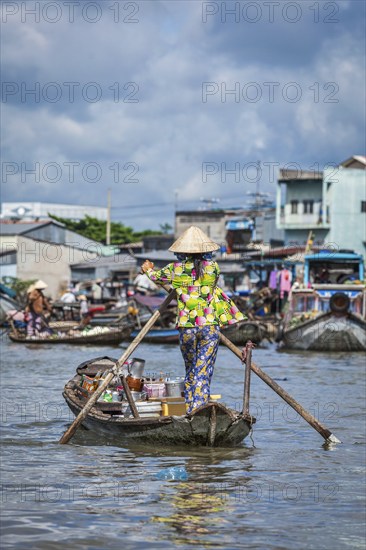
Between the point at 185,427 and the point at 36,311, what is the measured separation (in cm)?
1555

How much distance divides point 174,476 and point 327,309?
51.3 feet

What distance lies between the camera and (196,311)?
9.05m

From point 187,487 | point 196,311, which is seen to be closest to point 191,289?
point 196,311

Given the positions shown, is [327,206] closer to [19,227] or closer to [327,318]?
[19,227]

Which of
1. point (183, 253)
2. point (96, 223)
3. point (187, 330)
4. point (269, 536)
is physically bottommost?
point (269, 536)

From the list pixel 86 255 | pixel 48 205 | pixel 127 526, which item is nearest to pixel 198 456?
pixel 127 526

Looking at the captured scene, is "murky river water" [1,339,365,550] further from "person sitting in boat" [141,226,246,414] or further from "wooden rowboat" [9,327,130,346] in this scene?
"wooden rowboat" [9,327,130,346]

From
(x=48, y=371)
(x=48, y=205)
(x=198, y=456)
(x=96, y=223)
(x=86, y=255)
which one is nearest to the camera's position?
(x=198, y=456)

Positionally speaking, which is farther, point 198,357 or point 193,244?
point 198,357

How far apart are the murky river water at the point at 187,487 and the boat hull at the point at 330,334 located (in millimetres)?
8964

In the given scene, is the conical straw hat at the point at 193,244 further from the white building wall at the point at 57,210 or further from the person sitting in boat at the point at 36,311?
the white building wall at the point at 57,210

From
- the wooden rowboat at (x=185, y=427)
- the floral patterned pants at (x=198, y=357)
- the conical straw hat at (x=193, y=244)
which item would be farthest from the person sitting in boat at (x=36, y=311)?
the conical straw hat at (x=193, y=244)

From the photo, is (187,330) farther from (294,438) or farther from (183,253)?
(294,438)

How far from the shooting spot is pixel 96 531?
244 inches
